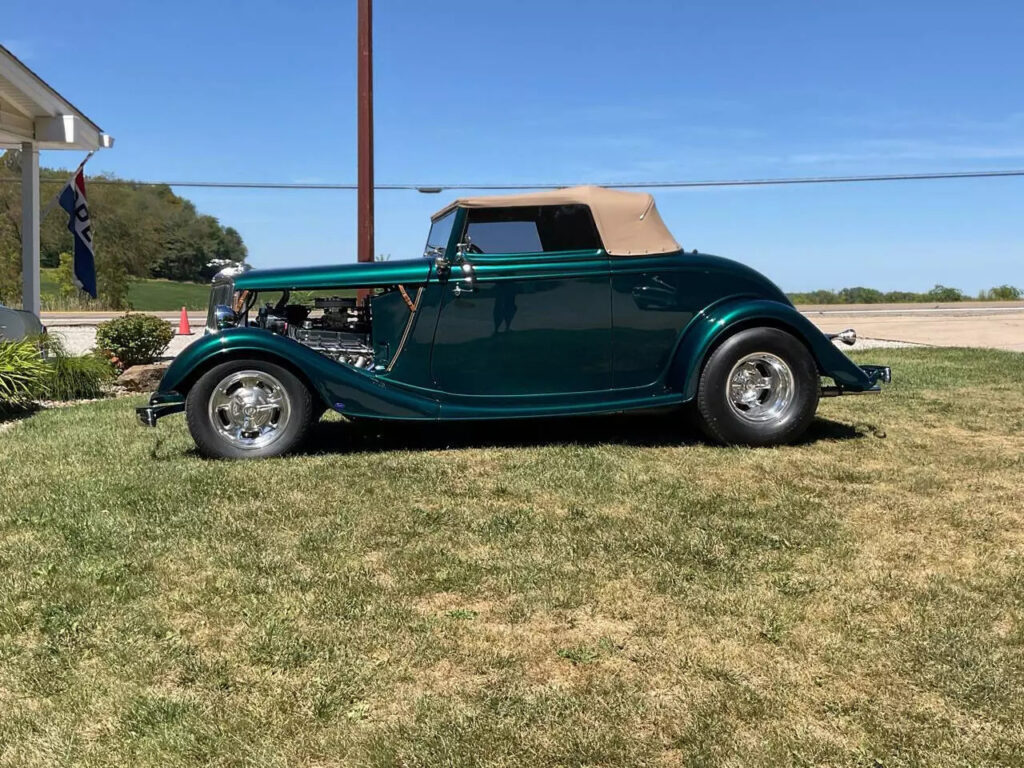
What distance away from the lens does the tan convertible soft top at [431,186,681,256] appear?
17.3ft

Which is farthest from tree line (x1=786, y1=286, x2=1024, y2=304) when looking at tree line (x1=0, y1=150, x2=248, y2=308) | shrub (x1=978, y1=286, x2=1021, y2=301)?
tree line (x1=0, y1=150, x2=248, y2=308)

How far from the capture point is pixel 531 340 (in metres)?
5.20

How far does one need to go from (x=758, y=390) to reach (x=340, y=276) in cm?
295

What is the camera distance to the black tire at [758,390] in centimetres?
523

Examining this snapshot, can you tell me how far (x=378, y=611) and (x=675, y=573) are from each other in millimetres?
1176

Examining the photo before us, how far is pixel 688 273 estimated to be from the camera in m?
5.32

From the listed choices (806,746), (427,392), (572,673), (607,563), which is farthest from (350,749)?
(427,392)

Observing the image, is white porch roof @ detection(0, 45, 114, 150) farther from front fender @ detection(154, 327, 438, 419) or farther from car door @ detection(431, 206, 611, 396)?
car door @ detection(431, 206, 611, 396)

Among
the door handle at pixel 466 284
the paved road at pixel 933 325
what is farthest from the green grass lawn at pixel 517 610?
the paved road at pixel 933 325

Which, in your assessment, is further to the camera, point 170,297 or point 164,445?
point 170,297

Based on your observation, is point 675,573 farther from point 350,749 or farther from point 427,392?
point 427,392

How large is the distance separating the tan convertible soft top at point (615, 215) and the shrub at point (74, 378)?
4975 millimetres

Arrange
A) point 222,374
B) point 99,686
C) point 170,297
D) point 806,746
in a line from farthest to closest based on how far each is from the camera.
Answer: point 170,297 < point 222,374 < point 99,686 < point 806,746

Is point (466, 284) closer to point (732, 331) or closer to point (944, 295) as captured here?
point (732, 331)
